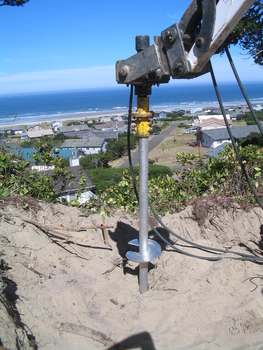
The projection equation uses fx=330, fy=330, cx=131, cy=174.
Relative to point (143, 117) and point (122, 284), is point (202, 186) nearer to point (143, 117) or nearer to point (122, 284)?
point (122, 284)

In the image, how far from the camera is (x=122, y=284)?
3.60 metres

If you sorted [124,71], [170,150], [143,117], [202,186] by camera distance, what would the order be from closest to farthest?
[124,71] → [143,117] → [202,186] → [170,150]

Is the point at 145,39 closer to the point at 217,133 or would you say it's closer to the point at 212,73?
the point at 212,73

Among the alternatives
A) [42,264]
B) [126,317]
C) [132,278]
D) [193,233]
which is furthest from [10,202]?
[193,233]

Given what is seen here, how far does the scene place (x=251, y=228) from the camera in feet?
13.8

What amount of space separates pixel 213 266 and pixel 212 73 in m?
1.99

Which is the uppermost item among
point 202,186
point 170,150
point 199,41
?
point 199,41

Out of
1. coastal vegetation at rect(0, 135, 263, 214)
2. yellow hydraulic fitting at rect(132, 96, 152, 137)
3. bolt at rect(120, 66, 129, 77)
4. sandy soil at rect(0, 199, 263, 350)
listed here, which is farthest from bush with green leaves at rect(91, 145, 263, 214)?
bolt at rect(120, 66, 129, 77)

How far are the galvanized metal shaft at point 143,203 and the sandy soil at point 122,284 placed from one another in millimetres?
184

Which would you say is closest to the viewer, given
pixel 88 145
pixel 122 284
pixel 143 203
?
pixel 143 203

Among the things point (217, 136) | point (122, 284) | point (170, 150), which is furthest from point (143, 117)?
point (217, 136)

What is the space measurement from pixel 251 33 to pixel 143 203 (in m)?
8.77

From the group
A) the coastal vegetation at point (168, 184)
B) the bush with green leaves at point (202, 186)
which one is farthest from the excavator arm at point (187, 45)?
the bush with green leaves at point (202, 186)

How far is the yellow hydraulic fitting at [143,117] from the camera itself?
3.11 metres
